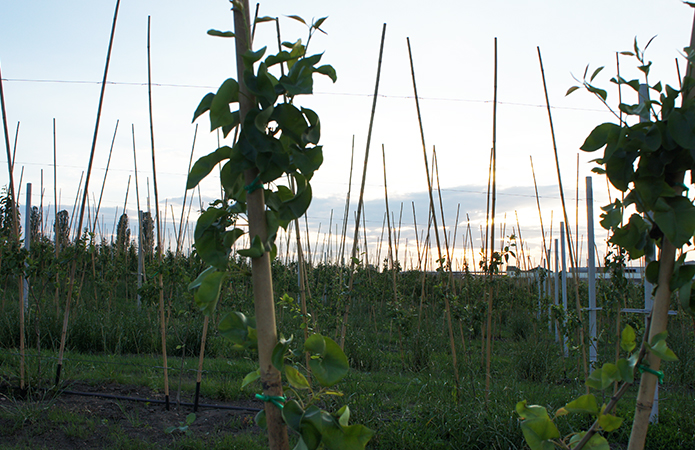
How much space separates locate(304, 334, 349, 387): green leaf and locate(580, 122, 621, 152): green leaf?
66 cm

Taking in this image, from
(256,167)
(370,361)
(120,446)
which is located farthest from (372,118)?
(370,361)

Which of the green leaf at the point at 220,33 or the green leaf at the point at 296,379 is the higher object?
the green leaf at the point at 220,33

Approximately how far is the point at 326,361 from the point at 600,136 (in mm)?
707

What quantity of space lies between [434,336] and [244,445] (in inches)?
138

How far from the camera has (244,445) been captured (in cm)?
272

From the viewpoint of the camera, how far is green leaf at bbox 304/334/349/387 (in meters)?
0.79

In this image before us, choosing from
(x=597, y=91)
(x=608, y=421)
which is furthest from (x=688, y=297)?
(x=597, y=91)

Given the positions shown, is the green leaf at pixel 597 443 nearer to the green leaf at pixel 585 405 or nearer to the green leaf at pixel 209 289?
the green leaf at pixel 585 405

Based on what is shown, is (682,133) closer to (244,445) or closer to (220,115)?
(220,115)

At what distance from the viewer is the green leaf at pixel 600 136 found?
0.85 metres

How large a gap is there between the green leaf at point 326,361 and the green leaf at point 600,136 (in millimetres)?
659

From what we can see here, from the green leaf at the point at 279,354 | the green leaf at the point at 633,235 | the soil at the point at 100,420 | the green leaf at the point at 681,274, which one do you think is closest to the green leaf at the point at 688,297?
the green leaf at the point at 681,274

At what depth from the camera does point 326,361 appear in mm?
810

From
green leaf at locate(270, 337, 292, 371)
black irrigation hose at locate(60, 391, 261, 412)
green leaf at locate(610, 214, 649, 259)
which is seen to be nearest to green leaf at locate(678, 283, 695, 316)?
green leaf at locate(610, 214, 649, 259)
